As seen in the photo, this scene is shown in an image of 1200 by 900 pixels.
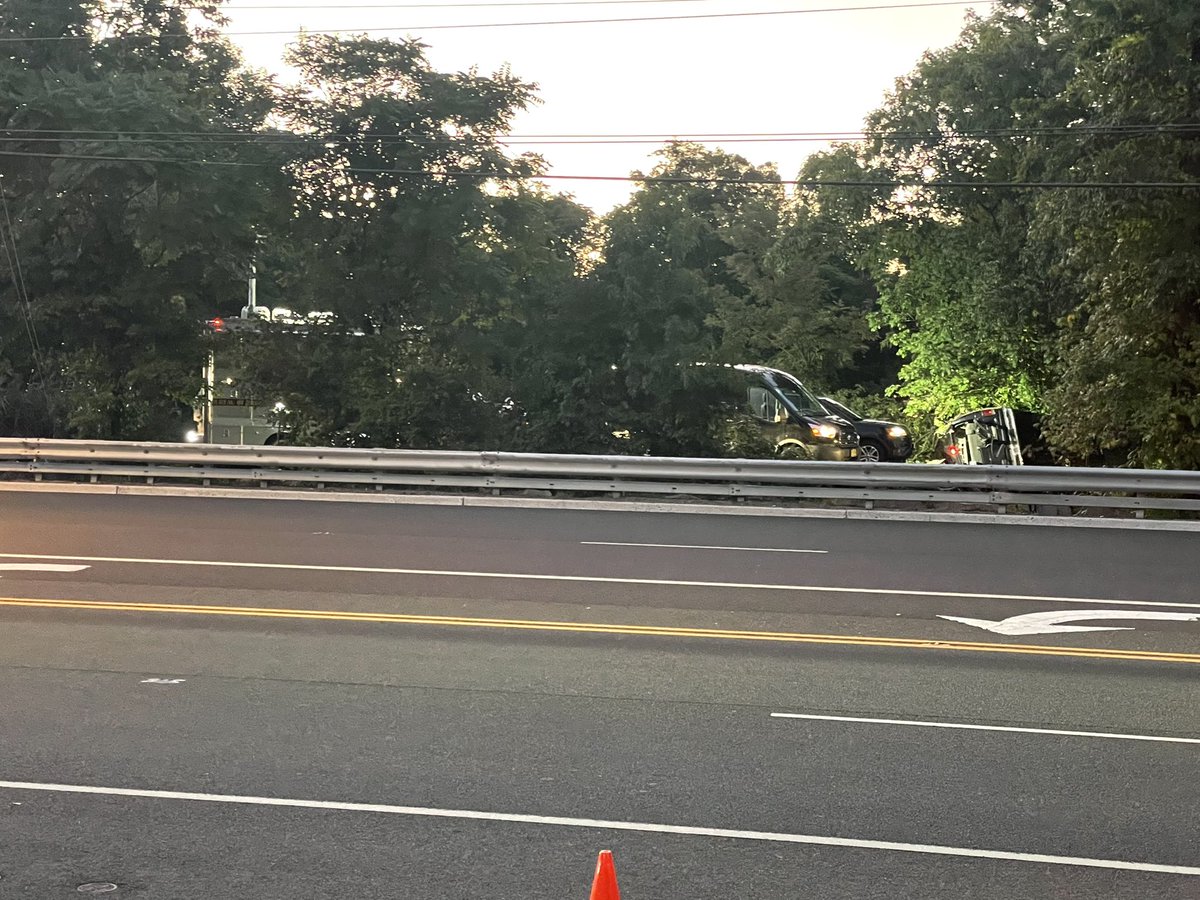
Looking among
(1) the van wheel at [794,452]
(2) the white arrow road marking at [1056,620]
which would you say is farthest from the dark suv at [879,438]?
(2) the white arrow road marking at [1056,620]

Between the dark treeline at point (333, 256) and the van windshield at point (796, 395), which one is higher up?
the dark treeline at point (333, 256)

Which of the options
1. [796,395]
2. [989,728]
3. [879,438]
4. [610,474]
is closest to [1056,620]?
[989,728]

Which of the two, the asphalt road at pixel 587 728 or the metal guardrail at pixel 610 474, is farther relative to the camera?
the metal guardrail at pixel 610 474

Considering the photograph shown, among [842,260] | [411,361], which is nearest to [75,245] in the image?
[411,361]

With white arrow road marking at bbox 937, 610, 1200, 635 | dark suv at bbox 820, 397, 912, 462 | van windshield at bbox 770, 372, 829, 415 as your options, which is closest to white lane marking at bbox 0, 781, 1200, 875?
white arrow road marking at bbox 937, 610, 1200, 635

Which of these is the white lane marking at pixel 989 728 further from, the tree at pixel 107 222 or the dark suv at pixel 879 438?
the dark suv at pixel 879 438

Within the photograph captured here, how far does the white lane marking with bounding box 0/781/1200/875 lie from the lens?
5.59 meters

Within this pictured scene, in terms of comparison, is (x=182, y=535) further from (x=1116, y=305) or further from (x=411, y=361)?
(x=1116, y=305)

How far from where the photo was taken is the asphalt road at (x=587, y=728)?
5.52 meters

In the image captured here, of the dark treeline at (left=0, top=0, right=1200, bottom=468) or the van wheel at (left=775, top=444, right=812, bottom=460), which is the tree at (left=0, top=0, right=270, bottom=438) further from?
the van wheel at (left=775, top=444, right=812, bottom=460)

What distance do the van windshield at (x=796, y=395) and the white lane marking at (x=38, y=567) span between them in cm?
1969

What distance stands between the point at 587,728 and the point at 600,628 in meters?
3.30

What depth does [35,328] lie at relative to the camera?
101ft

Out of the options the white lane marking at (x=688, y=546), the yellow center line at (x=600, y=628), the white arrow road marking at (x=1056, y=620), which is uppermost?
the white lane marking at (x=688, y=546)
